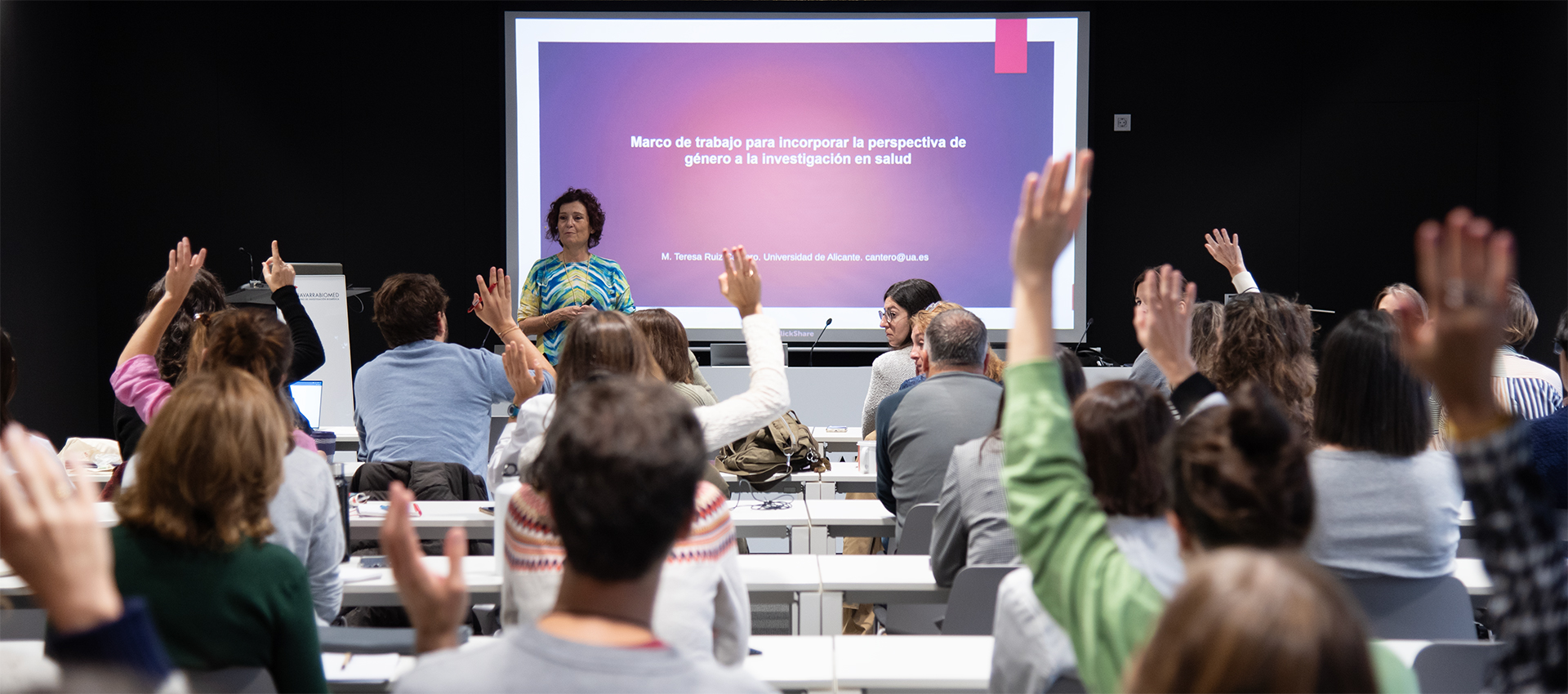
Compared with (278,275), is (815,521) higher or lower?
lower

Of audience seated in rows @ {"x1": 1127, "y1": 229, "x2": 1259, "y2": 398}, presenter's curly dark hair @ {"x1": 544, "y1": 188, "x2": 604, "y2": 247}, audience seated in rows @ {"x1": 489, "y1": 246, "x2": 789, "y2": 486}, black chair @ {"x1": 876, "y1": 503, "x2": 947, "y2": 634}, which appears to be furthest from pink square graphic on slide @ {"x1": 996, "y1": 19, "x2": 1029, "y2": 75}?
audience seated in rows @ {"x1": 489, "y1": 246, "x2": 789, "y2": 486}

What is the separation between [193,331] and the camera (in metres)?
3.07

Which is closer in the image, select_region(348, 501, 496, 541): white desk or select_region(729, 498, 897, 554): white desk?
select_region(348, 501, 496, 541): white desk

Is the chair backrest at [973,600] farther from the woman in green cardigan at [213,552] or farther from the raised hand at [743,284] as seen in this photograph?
the woman in green cardigan at [213,552]

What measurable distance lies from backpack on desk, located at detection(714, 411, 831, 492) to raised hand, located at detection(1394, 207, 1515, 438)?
310cm

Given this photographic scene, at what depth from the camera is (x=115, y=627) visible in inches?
32.7

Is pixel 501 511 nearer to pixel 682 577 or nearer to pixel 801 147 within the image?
pixel 682 577

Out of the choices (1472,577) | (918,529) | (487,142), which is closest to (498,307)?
(918,529)

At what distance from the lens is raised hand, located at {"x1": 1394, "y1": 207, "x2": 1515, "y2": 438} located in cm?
78

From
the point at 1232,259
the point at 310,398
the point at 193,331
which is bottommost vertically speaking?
the point at 310,398

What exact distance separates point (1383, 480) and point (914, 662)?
3.23ft

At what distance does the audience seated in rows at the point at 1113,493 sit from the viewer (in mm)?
1502

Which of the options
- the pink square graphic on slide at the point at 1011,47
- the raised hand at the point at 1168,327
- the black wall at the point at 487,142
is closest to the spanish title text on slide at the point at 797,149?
the pink square graphic on slide at the point at 1011,47

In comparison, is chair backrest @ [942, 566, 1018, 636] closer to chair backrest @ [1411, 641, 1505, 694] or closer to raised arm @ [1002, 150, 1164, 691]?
chair backrest @ [1411, 641, 1505, 694]
